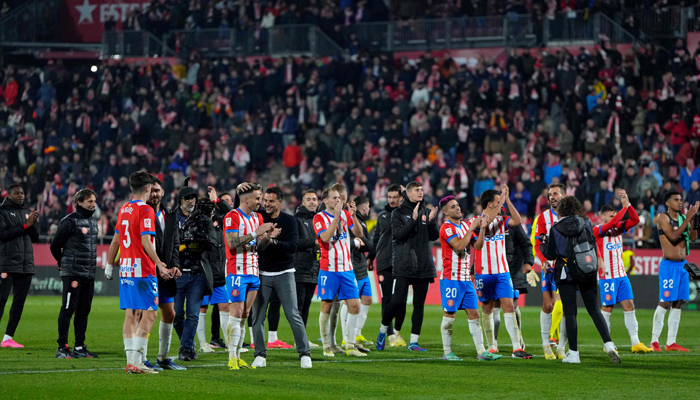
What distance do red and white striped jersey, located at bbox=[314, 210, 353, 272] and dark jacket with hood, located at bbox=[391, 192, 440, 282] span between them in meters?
1.12

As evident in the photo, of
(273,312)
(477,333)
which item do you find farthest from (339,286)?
(477,333)

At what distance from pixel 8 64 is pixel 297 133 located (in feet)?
50.7

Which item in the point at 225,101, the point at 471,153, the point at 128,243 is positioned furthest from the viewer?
the point at 225,101

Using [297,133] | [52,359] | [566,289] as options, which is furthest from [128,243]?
[297,133]

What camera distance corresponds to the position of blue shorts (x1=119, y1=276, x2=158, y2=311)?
381 inches

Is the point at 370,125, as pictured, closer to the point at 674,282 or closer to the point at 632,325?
the point at 674,282

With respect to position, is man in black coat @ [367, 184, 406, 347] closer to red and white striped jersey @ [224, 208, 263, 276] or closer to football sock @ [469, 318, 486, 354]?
football sock @ [469, 318, 486, 354]

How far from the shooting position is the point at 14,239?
14.2 m

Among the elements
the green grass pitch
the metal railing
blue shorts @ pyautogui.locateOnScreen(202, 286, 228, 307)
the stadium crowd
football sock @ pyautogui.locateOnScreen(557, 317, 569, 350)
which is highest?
the metal railing

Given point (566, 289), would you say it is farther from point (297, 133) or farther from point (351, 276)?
point (297, 133)

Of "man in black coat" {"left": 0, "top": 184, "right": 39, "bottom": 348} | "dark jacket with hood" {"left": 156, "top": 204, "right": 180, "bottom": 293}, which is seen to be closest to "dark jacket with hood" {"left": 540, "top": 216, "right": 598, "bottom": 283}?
"dark jacket with hood" {"left": 156, "top": 204, "right": 180, "bottom": 293}

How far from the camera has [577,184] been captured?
24.7m

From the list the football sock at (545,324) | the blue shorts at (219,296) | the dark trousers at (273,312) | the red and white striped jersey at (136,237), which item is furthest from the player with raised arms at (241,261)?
the football sock at (545,324)

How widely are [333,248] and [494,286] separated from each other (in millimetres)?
2291
